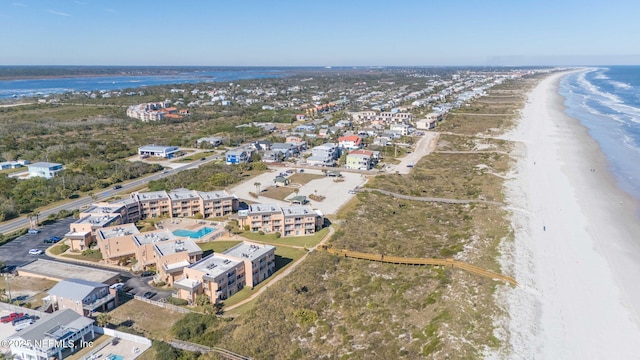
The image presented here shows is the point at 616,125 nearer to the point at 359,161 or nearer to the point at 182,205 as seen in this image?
the point at 359,161

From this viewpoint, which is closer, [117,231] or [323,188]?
[117,231]

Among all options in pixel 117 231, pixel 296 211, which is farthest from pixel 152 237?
pixel 296 211

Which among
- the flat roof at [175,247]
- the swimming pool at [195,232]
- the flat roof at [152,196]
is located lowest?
the swimming pool at [195,232]

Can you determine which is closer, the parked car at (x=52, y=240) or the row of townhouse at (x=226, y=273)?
the row of townhouse at (x=226, y=273)

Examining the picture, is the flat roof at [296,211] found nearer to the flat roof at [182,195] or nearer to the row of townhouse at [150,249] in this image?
the row of townhouse at [150,249]

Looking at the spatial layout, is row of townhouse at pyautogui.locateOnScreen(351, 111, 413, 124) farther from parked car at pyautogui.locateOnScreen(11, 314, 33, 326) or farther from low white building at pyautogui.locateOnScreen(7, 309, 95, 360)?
low white building at pyautogui.locateOnScreen(7, 309, 95, 360)

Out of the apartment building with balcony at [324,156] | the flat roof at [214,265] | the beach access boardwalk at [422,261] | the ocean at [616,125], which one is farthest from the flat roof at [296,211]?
the ocean at [616,125]
